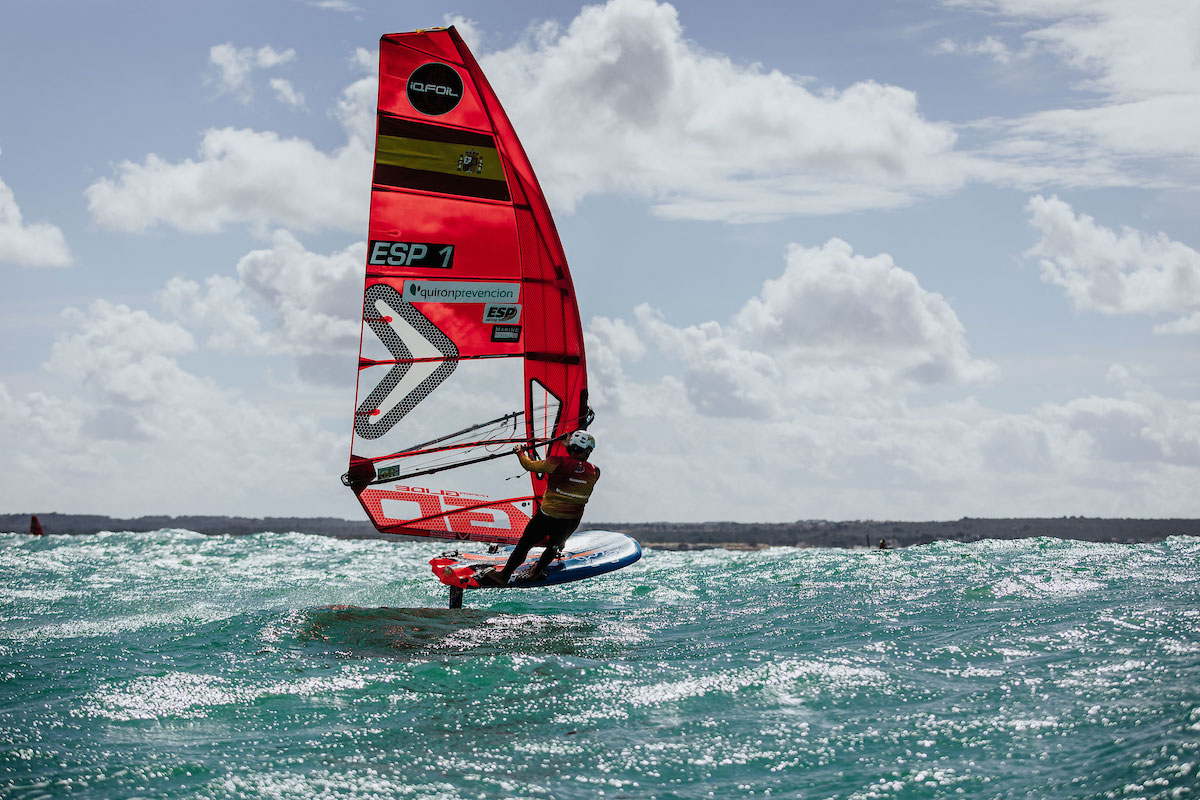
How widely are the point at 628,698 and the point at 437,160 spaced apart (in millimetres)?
6692

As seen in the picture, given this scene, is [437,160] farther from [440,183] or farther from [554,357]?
[554,357]

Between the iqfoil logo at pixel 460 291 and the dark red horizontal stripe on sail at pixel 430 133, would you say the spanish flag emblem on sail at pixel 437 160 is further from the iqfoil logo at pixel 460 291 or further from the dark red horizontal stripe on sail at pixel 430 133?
the iqfoil logo at pixel 460 291

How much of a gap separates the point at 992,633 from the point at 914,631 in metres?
0.65

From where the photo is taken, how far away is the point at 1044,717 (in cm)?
556

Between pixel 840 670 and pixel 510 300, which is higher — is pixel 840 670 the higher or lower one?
the lower one

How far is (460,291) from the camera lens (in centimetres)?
1107

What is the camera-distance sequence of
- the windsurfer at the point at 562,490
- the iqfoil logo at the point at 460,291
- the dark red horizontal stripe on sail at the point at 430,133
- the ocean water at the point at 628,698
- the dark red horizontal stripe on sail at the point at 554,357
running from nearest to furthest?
the ocean water at the point at 628,698
the windsurfer at the point at 562,490
the dark red horizontal stripe on sail at the point at 430,133
the iqfoil logo at the point at 460,291
the dark red horizontal stripe on sail at the point at 554,357

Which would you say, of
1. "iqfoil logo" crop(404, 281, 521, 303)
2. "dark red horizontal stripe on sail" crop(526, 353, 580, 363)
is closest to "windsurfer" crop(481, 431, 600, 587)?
"dark red horizontal stripe on sail" crop(526, 353, 580, 363)

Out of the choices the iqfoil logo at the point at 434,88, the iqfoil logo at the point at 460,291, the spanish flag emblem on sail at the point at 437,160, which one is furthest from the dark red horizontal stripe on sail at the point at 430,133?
the iqfoil logo at the point at 460,291

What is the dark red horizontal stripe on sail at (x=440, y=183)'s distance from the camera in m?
10.9

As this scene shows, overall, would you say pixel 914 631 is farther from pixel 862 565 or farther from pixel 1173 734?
pixel 862 565

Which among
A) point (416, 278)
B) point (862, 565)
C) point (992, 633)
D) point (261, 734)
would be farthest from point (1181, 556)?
point (261, 734)

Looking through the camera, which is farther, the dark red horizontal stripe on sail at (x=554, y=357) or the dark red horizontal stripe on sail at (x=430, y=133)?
the dark red horizontal stripe on sail at (x=554, y=357)

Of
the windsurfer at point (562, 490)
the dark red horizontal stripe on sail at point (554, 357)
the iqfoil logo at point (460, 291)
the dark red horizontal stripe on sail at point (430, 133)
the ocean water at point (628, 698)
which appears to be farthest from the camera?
the dark red horizontal stripe on sail at point (554, 357)
